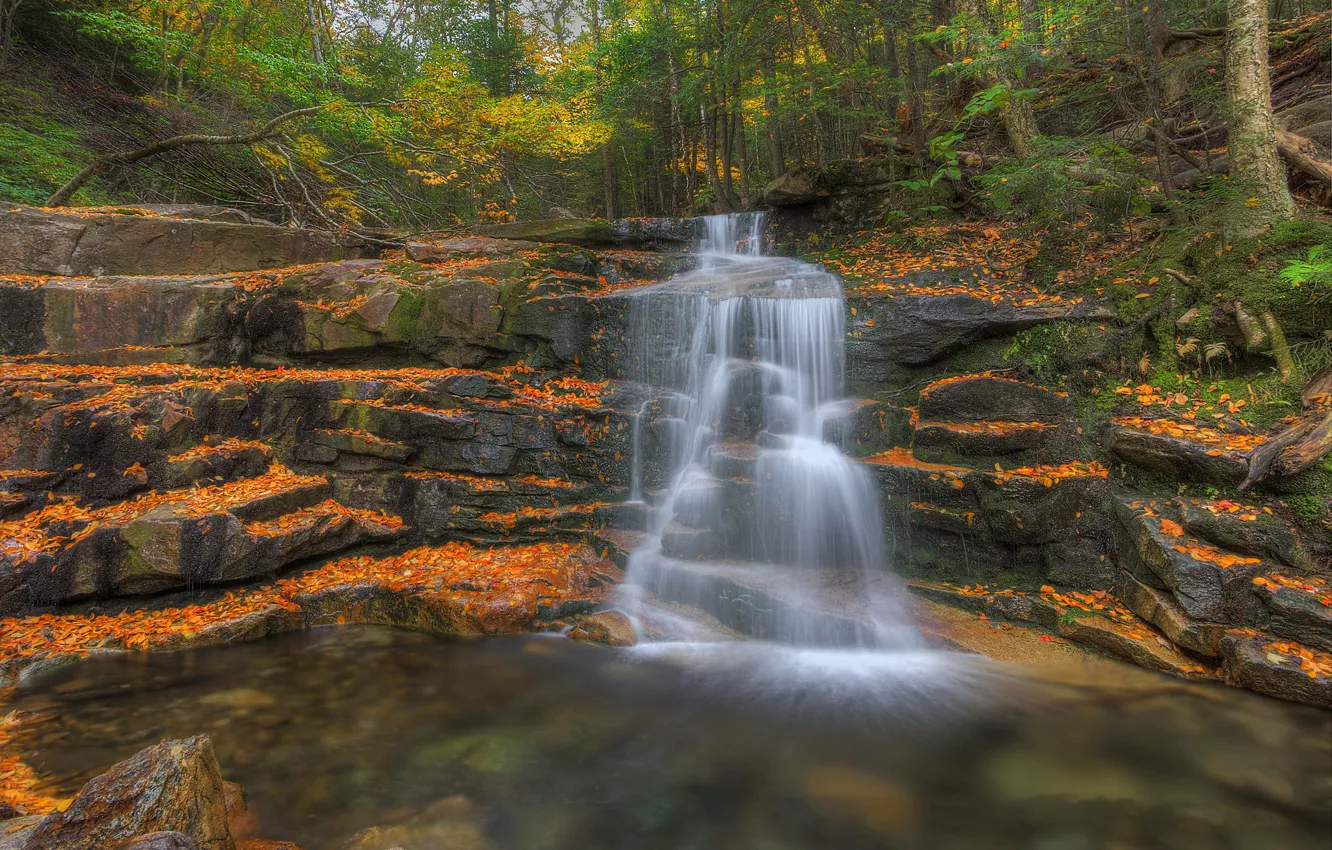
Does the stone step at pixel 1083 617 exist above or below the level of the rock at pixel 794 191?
below

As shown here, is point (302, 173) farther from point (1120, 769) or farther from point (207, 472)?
point (1120, 769)

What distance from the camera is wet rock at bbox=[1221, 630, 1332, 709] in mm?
4133

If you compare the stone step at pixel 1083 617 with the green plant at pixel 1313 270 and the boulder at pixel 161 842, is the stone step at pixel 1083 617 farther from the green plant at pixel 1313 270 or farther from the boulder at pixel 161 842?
the boulder at pixel 161 842

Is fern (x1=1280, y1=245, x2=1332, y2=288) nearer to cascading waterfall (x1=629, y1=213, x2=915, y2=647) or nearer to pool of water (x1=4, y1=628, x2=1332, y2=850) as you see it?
pool of water (x1=4, y1=628, x2=1332, y2=850)

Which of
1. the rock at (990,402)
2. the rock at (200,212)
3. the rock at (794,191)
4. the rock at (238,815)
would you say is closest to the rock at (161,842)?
the rock at (238,815)

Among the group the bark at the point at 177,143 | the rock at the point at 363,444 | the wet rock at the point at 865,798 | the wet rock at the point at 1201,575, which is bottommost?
the wet rock at the point at 865,798

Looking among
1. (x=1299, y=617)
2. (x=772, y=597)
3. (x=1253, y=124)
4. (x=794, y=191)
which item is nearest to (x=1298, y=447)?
(x=1299, y=617)

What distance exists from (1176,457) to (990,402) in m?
1.69

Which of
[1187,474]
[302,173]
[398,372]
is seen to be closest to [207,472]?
[398,372]

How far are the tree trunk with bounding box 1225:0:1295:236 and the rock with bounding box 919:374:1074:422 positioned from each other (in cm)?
265

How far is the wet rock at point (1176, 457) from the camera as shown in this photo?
4.94m

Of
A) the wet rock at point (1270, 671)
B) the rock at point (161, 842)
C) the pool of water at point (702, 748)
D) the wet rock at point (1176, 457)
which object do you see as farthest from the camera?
the wet rock at point (1176, 457)

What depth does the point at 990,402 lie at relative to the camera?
6.44 meters

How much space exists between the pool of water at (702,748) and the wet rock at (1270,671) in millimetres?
105
